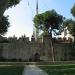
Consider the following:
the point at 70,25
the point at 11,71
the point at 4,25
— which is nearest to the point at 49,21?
Answer: the point at 70,25

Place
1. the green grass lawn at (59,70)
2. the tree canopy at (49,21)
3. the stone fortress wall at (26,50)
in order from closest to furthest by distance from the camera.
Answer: the green grass lawn at (59,70) → the stone fortress wall at (26,50) → the tree canopy at (49,21)

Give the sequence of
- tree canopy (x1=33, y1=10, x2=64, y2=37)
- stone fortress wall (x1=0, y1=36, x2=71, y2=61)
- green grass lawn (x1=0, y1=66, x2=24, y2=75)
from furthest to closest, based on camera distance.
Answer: tree canopy (x1=33, y1=10, x2=64, y2=37) < stone fortress wall (x1=0, y1=36, x2=71, y2=61) < green grass lawn (x1=0, y1=66, x2=24, y2=75)

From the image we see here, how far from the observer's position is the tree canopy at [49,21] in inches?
1841

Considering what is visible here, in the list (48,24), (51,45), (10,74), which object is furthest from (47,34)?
(10,74)

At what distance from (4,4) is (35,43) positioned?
24.0m

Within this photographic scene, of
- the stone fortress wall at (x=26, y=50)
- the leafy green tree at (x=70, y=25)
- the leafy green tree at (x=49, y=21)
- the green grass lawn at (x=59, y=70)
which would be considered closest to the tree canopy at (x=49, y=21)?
the leafy green tree at (x=49, y=21)

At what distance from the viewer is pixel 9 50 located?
41719 millimetres

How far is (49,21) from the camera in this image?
46.7 metres

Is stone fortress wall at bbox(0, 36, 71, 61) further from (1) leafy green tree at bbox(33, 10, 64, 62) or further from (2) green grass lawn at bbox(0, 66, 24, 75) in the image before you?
(2) green grass lawn at bbox(0, 66, 24, 75)

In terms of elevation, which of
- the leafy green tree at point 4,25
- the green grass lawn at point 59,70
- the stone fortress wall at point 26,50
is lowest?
the green grass lawn at point 59,70

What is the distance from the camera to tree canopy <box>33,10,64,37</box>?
4675 cm

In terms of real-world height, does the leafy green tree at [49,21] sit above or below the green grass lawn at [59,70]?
above

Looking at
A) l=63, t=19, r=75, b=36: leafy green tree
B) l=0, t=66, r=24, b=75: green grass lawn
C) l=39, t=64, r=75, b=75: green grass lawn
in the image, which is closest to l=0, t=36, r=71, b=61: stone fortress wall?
l=63, t=19, r=75, b=36: leafy green tree

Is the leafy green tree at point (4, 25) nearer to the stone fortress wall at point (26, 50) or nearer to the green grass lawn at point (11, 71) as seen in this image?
the stone fortress wall at point (26, 50)
